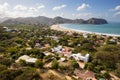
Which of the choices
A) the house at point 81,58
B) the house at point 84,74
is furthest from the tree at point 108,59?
the house at point 84,74

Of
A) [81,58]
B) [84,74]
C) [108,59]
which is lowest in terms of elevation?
[84,74]

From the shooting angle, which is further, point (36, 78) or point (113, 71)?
point (113, 71)

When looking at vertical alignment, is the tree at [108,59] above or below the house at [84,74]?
above

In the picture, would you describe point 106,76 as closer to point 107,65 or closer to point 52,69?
point 107,65

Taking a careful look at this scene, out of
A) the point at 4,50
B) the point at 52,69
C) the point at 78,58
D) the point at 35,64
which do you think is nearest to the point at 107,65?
the point at 78,58

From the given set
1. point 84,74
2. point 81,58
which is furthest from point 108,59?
point 84,74

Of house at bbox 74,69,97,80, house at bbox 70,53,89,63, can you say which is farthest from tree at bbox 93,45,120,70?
house at bbox 74,69,97,80

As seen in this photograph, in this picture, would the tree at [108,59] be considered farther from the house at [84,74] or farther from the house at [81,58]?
the house at [84,74]

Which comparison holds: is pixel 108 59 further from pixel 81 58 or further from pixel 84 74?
pixel 84 74
